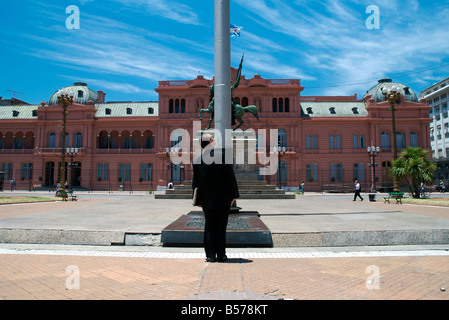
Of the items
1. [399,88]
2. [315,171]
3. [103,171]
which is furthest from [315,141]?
[103,171]

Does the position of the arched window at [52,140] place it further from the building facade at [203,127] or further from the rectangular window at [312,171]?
the rectangular window at [312,171]

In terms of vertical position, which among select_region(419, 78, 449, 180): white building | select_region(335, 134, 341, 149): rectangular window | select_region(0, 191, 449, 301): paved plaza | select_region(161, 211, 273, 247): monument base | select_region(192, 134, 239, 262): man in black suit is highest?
select_region(419, 78, 449, 180): white building

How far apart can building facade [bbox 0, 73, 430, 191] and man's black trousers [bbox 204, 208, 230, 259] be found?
137 ft

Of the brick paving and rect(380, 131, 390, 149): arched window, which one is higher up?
rect(380, 131, 390, 149): arched window

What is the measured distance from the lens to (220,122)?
9.05 meters

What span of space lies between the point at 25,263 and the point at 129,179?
153 ft

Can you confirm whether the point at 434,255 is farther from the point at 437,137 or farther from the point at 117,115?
the point at 437,137

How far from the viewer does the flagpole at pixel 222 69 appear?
9078mm

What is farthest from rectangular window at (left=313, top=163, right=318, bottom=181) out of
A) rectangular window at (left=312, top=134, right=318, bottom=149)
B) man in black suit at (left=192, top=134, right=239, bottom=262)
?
man in black suit at (left=192, top=134, right=239, bottom=262)

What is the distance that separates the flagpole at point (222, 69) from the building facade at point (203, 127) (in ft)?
125

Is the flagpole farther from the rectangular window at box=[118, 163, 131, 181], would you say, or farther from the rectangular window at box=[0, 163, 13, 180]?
the rectangular window at box=[0, 163, 13, 180]

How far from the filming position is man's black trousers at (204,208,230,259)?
207 inches

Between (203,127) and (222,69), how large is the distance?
42228 millimetres

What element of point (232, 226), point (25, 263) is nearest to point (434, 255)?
point (232, 226)
